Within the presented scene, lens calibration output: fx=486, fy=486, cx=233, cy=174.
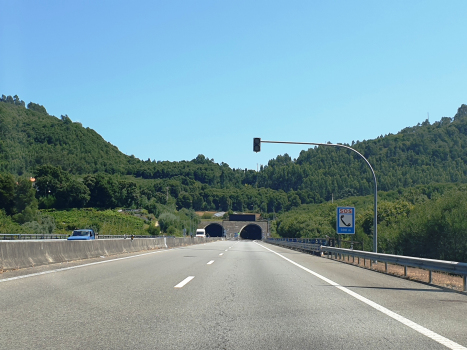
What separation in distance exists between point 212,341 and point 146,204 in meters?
155

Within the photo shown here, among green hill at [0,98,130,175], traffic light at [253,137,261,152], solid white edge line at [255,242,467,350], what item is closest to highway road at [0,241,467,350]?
solid white edge line at [255,242,467,350]

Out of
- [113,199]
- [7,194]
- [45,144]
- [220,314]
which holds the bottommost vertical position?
[220,314]

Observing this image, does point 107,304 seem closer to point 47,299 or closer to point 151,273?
point 47,299

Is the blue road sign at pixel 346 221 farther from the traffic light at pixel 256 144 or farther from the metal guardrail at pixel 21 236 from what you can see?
the metal guardrail at pixel 21 236

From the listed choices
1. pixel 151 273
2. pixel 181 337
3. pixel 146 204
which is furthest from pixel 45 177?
pixel 181 337

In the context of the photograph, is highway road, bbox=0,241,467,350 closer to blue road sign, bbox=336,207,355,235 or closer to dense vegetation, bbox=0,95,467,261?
blue road sign, bbox=336,207,355,235

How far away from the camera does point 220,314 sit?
765cm

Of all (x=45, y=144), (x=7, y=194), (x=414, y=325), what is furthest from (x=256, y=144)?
(x=45, y=144)

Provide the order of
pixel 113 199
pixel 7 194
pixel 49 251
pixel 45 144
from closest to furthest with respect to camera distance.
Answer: pixel 49 251 → pixel 7 194 → pixel 113 199 → pixel 45 144

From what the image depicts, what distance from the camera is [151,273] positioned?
14352 mm

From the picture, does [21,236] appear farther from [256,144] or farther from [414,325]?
[414,325]

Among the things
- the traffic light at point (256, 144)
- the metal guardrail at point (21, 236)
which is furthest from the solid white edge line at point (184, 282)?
the metal guardrail at point (21, 236)

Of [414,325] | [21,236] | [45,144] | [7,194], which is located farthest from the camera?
[45,144]

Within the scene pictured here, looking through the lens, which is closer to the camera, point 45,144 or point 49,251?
point 49,251
